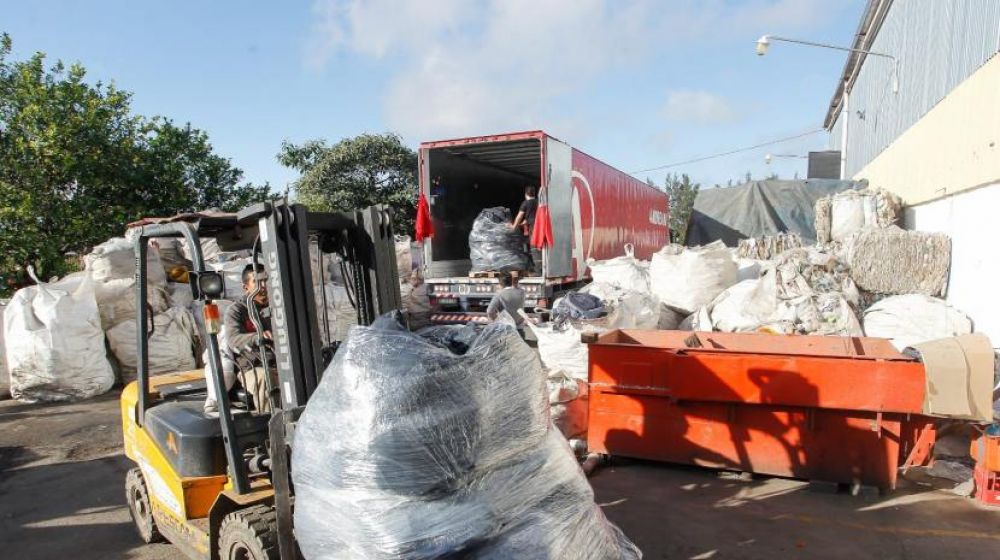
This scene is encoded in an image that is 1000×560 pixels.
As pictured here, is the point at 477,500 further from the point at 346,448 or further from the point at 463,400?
the point at 346,448

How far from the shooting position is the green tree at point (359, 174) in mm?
17188

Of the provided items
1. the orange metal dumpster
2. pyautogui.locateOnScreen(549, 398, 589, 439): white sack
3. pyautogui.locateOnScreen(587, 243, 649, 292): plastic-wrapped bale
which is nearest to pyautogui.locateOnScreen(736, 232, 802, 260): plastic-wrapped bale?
pyautogui.locateOnScreen(587, 243, 649, 292): plastic-wrapped bale

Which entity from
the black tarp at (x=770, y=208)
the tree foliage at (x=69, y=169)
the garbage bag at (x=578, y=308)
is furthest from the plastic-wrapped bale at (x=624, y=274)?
the tree foliage at (x=69, y=169)

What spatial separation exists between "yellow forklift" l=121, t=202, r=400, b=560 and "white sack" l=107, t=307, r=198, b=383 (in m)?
5.55

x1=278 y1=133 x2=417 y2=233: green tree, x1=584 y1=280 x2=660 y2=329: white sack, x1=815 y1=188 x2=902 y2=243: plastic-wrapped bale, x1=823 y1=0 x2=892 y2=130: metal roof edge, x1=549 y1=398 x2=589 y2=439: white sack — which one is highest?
x1=823 y1=0 x2=892 y2=130: metal roof edge

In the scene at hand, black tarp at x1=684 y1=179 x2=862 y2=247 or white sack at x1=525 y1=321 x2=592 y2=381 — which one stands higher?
black tarp at x1=684 y1=179 x2=862 y2=247

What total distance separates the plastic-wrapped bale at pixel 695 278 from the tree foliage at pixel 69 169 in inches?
406

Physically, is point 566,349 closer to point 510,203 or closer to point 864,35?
point 510,203

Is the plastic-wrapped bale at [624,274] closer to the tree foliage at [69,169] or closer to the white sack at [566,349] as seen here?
the white sack at [566,349]

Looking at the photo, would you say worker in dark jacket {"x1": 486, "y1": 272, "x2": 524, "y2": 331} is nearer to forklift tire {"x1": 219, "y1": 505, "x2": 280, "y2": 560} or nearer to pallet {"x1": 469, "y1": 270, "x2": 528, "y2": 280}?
pallet {"x1": 469, "y1": 270, "x2": 528, "y2": 280}

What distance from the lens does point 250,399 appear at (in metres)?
3.47

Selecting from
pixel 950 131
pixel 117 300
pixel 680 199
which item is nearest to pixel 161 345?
pixel 117 300

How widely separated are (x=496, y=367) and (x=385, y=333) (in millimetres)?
436

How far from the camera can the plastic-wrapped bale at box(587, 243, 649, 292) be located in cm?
988
